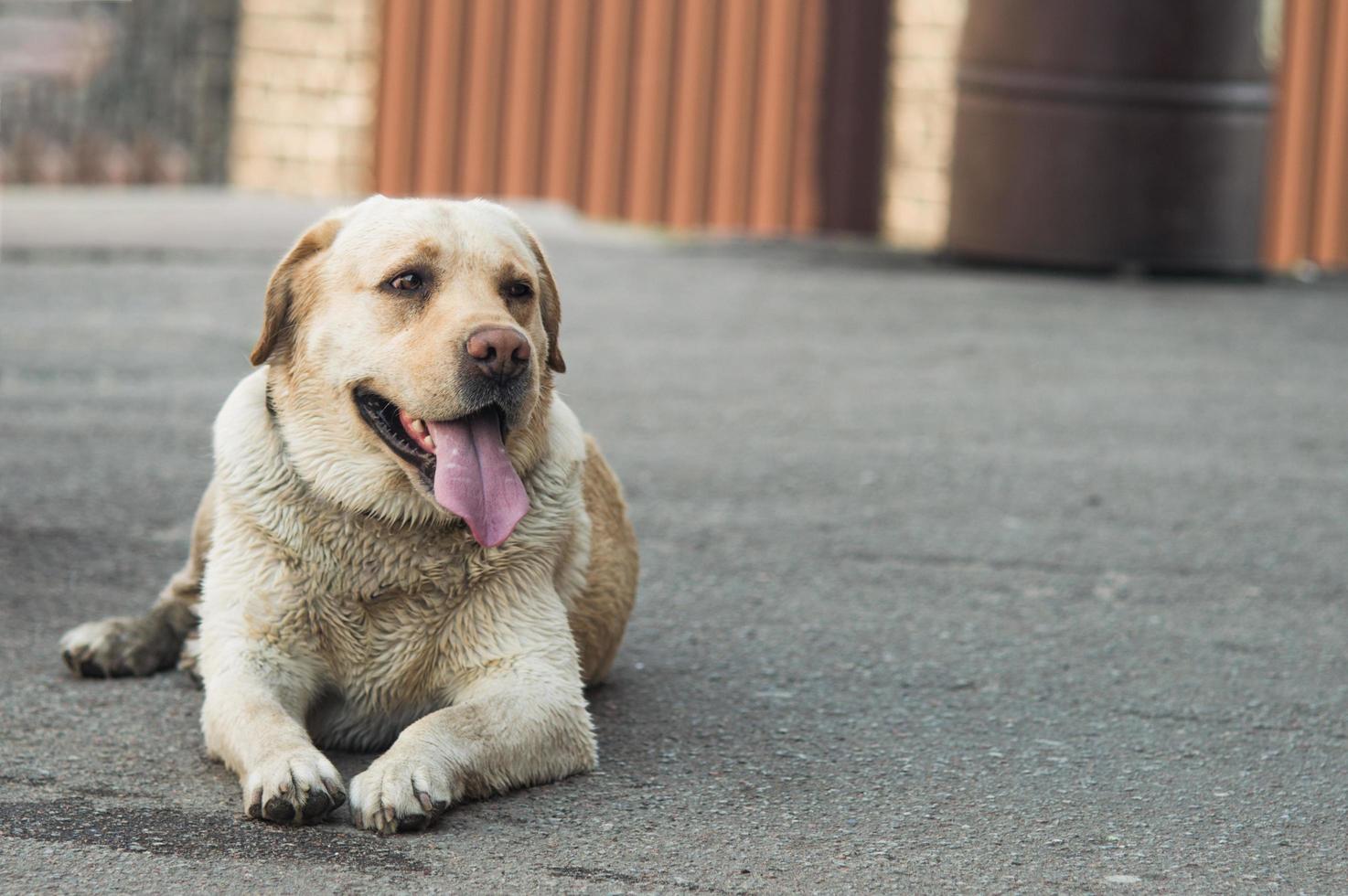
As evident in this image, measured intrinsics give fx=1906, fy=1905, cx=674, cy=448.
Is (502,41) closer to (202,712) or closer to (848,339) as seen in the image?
(848,339)

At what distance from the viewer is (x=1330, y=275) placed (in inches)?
571

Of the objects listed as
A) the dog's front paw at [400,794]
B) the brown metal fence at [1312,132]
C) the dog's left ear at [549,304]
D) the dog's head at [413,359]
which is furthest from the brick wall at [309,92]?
the dog's front paw at [400,794]

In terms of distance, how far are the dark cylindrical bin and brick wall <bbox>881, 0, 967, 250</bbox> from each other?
1.28 m

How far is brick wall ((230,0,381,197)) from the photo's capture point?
15.1 m

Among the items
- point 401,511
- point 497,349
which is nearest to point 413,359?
point 497,349

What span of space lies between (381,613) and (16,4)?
15.0m

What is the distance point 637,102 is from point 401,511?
11.2 metres

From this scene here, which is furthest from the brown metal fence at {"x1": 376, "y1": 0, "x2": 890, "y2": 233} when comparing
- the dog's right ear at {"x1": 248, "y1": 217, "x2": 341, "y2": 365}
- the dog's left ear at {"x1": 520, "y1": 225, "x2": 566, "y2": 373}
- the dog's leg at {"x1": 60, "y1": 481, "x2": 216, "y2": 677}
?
the dog's right ear at {"x1": 248, "y1": 217, "x2": 341, "y2": 365}

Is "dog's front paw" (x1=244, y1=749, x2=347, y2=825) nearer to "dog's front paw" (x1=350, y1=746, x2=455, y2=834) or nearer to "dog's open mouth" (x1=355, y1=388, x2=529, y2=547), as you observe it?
"dog's front paw" (x1=350, y1=746, x2=455, y2=834)

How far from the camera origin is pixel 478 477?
4.07m

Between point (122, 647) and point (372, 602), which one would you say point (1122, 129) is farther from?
point (372, 602)

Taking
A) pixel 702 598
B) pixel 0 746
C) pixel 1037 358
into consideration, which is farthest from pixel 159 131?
pixel 0 746

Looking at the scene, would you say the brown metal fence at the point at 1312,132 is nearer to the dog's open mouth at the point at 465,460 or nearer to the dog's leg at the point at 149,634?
the dog's leg at the point at 149,634

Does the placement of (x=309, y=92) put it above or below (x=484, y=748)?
above
